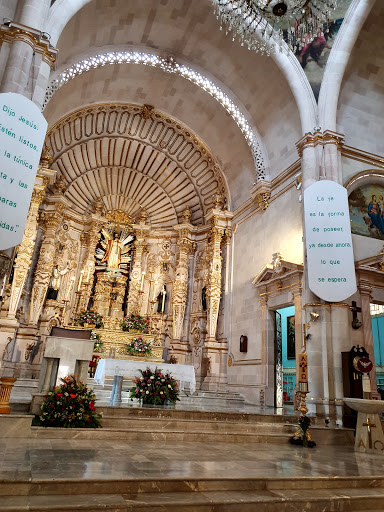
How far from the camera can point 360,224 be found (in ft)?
34.7

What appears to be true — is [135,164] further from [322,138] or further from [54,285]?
[322,138]

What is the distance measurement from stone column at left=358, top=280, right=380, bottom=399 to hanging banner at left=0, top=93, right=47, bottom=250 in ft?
26.9

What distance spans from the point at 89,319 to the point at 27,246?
152 inches

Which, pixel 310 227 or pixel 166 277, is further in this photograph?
pixel 166 277

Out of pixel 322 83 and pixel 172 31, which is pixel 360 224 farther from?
pixel 172 31

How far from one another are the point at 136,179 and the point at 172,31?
670 cm

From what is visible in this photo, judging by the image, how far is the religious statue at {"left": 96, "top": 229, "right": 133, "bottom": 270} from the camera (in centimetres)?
1664

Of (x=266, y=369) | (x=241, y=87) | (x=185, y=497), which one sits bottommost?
(x=185, y=497)

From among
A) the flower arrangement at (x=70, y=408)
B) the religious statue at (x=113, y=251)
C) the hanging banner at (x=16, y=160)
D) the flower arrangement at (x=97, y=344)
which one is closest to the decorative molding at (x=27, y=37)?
the hanging banner at (x=16, y=160)

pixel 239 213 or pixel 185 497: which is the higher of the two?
pixel 239 213

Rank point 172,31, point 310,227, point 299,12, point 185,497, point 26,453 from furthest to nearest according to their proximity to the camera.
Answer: point 172,31 → point 310,227 → point 299,12 → point 26,453 → point 185,497

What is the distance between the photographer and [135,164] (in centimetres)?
1720

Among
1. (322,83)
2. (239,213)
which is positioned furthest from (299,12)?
(239,213)

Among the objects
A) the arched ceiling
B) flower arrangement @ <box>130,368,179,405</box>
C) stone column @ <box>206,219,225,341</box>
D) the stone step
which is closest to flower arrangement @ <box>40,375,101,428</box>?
flower arrangement @ <box>130,368,179,405</box>
